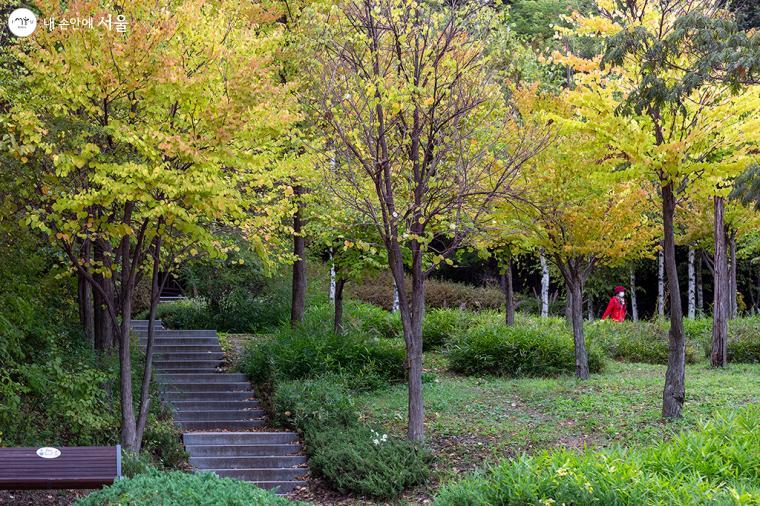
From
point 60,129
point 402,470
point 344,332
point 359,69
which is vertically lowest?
point 402,470

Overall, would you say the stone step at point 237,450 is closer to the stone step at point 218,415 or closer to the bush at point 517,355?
the stone step at point 218,415

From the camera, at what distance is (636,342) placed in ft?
53.8

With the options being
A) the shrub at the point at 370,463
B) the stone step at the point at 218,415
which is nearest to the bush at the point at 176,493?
the shrub at the point at 370,463

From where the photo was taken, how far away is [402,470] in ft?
28.6

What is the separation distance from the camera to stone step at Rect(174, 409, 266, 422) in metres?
11.6

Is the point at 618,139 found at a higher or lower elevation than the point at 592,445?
higher

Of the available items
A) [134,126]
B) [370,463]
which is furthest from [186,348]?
[134,126]

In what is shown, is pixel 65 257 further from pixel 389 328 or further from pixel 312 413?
pixel 389 328

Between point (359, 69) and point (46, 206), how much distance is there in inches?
157

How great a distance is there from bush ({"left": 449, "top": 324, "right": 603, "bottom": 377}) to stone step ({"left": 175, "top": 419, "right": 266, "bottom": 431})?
4.15 meters

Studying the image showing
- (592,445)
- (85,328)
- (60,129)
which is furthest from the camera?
(85,328)

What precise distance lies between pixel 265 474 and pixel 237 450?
678mm

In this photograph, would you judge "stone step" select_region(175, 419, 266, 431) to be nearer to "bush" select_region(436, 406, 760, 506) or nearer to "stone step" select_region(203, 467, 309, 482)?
"stone step" select_region(203, 467, 309, 482)

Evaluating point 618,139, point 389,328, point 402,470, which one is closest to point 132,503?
point 402,470
